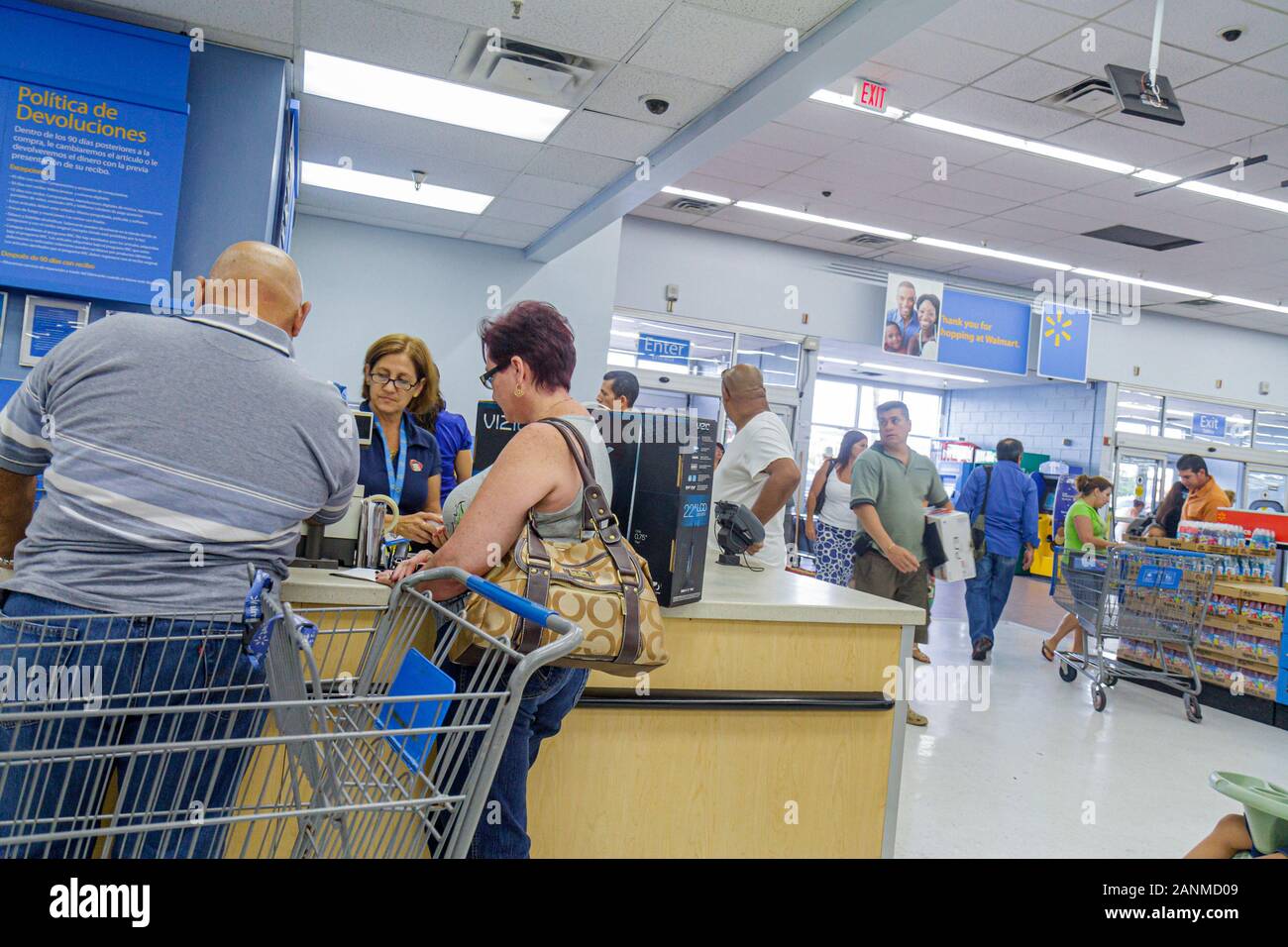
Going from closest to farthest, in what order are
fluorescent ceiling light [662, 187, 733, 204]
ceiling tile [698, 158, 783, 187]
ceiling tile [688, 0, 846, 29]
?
ceiling tile [688, 0, 846, 29]
ceiling tile [698, 158, 783, 187]
fluorescent ceiling light [662, 187, 733, 204]

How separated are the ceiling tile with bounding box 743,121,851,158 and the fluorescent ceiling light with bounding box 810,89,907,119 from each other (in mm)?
499

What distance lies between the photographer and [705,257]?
32.8 ft

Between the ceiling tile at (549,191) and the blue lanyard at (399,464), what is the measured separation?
3.31 m

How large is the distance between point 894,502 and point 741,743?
2723 mm

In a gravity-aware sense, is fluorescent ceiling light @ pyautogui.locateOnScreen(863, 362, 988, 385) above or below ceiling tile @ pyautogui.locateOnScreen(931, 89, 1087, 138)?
below

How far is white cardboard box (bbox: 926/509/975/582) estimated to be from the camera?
5.03 m

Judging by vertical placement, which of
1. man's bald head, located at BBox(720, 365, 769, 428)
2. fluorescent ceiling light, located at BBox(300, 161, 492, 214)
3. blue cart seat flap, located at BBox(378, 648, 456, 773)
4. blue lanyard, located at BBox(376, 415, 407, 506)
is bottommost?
blue cart seat flap, located at BBox(378, 648, 456, 773)

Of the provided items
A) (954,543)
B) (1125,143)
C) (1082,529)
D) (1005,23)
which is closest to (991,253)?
(1125,143)

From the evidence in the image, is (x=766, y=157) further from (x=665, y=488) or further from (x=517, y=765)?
(x=517, y=765)

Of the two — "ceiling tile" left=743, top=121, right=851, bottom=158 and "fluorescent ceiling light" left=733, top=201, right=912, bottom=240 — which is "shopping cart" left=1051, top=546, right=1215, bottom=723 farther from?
"fluorescent ceiling light" left=733, top=201, right=912, bottom=240

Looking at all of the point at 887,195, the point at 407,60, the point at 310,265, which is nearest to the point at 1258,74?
the point at 887,195

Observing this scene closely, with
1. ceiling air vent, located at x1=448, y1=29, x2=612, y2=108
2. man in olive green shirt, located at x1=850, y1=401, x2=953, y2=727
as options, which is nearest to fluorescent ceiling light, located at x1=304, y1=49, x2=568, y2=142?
ceiling air vent, located at x1=448, y1=29, x2=612, y2=108

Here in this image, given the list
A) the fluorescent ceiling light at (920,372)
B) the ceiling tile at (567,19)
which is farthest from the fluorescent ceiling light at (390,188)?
the fluorescent ceiling light at (920,372)

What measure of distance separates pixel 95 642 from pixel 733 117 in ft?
13.0
